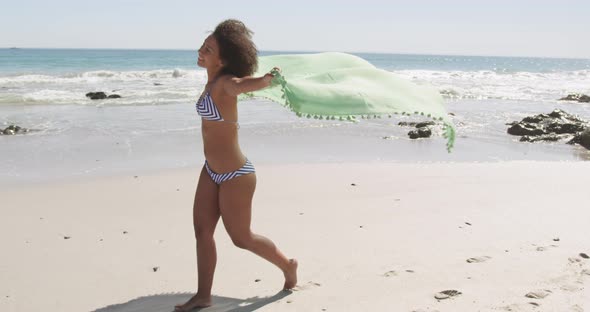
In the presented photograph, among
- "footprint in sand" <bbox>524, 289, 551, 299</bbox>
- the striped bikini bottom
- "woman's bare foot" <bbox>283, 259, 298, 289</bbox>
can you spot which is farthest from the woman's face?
"footprint in sand" <bbox>524, 289, 551, 299</bbox>

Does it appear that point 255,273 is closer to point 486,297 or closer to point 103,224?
point 486,297

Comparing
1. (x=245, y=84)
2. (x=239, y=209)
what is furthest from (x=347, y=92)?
(x=239, y=209)

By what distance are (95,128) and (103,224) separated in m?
7.55

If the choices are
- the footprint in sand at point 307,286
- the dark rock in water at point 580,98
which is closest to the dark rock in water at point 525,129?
the footprint in sand at point 307,286

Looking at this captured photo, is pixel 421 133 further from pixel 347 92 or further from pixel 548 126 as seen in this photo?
pixel 347 92

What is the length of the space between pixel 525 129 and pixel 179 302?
35.0 ft

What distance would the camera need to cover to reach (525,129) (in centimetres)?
1286

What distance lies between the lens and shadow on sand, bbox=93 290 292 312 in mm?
3862

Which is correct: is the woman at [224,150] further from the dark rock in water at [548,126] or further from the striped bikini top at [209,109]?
the dark rock in water at [548,126]

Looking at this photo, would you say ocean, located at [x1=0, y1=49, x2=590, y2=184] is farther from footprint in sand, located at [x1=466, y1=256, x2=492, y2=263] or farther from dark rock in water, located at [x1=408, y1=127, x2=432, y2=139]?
footprint in sand, located at [x1=466, y1=256, x2=492, y2=263]

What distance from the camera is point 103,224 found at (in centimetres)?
584

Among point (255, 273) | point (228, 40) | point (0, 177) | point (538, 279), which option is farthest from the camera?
point (0, 177)

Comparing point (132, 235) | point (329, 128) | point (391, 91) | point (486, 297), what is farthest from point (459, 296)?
point (329, 128)

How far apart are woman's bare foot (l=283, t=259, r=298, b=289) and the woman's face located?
1434 mm
